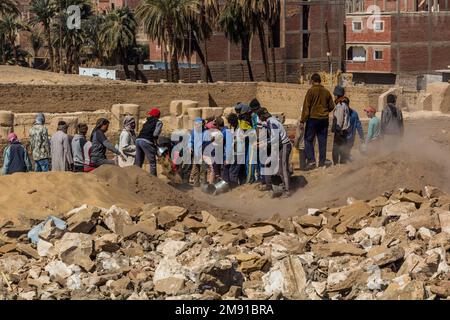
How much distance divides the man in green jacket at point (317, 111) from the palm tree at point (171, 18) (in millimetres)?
32574

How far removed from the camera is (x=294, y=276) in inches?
434

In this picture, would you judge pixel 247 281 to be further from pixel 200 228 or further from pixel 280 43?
pixel 280 43

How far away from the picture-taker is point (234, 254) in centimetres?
1198

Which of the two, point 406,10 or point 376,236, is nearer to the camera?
point 376,236

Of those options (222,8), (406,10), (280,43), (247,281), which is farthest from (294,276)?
(406,10)

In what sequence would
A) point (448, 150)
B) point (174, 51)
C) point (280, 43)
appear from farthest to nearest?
point (280, 43) → point (174, 51) → point (448, 150)

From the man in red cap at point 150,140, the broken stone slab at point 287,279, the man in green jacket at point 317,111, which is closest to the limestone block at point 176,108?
the man in green jacket at point 317,111

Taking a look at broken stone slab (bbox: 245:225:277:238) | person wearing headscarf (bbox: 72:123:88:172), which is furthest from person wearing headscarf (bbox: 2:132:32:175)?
broken stone slab (bbox: 245:225:277:238)

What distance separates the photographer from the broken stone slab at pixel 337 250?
39.2 feet

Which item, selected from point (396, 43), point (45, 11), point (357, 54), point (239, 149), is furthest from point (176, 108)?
point (357, 54)

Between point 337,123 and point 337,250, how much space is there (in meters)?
5.27

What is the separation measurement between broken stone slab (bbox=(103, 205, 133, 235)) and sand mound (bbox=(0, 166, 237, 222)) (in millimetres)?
1000

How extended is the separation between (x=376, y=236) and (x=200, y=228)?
2.07 metres

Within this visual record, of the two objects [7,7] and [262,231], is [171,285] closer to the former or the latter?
[262,231]
